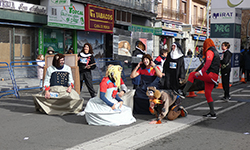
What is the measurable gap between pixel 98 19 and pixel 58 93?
49.3 feet

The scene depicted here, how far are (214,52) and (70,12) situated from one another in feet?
44.5

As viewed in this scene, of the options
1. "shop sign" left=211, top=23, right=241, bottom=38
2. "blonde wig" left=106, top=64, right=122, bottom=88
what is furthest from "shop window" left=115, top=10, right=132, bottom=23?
"blonde wig" left=106, top=64, right=122, bottom=88

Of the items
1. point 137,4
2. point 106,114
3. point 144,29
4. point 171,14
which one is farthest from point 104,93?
point 171,14

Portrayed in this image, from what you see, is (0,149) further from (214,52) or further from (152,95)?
(214,52)

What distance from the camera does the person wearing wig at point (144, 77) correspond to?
7871 millimetres

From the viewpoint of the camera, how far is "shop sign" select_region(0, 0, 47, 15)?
51.5ft

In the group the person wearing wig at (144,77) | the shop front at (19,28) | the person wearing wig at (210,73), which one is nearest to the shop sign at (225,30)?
the person wearing wig at (210,73)

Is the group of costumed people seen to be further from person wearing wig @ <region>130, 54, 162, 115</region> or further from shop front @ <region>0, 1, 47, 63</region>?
shop front @ <region>0, 1, 47, 63</region>

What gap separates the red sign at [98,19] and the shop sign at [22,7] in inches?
156

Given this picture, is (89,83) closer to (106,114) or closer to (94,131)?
(106,114)

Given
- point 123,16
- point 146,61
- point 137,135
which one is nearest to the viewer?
point 137,135

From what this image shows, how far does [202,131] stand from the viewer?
6.45 meters

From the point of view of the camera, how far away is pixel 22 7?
16.6 meters

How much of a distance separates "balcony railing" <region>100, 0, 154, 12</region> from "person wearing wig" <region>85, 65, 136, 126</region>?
56.1 feet
